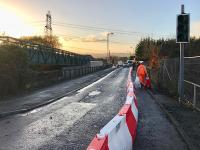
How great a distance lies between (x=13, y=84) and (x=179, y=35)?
10.4 metres

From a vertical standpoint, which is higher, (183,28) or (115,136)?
(183,28)

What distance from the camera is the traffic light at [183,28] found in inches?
617

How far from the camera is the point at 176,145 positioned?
323 inches

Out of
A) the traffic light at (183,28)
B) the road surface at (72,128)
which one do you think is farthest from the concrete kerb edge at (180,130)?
the traffic light at (183,28)

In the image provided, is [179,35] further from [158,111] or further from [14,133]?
[14,133]

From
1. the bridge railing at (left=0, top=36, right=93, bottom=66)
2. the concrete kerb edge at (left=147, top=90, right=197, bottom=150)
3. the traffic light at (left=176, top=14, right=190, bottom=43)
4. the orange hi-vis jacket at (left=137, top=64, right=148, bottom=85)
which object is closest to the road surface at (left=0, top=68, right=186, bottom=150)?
the concrete kerb edge at (left=147, top=90, right=197, bottom=150)

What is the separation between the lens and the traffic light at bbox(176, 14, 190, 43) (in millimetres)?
15664

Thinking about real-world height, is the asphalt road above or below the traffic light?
below

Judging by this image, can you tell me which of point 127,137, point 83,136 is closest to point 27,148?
point 83,136

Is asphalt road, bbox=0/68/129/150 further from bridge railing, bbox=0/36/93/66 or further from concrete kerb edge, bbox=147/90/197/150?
bridge railing, bbox=0/36/93/66

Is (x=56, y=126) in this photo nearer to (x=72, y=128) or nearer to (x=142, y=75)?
(x=72, y=128)

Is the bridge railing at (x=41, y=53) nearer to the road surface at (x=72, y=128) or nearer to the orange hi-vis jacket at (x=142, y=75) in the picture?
the orange hi-vis jacket at (x=142, y=75)

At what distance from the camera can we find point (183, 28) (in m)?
15.8

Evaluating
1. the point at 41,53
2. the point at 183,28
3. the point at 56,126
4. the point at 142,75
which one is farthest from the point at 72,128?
the point at 41,53
